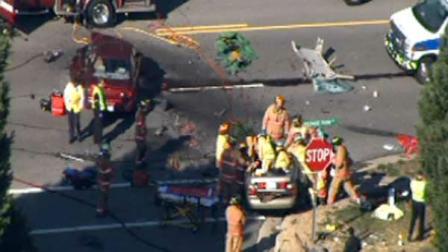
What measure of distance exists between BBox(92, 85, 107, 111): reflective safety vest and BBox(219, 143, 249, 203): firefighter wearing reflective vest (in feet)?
11.8

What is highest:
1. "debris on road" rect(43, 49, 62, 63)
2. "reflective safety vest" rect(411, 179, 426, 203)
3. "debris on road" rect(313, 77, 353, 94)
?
"debris on road" rect(43, 49, 62, 63)

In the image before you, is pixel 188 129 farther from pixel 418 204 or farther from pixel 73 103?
pixel 418 204

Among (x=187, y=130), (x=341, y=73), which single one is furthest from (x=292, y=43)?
(x=187, y=130)

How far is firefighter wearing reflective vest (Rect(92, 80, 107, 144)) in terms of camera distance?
119 ft

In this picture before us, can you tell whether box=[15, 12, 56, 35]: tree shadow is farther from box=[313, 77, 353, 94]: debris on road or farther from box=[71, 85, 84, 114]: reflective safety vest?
box=[313, 77, 353, 94]: debris on road

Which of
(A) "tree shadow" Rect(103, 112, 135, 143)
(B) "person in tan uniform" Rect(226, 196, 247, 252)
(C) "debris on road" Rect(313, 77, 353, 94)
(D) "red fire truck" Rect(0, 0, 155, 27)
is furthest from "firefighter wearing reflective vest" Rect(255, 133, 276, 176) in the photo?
(D) "red fire truck" Rect(0, 0, 155, 27)

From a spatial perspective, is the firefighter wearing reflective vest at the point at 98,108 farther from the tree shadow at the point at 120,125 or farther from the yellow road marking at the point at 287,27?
the yellow road marking at the point at 287,27

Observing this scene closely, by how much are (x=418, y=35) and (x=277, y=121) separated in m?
5.90

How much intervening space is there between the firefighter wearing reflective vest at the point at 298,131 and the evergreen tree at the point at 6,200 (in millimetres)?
8251

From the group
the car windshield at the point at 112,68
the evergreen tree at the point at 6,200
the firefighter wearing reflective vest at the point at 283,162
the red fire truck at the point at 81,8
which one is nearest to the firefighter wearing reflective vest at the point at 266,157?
the firefighter wearing reflective vest at the point at 283,162

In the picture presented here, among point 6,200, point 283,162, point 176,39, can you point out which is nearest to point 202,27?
point 176,39

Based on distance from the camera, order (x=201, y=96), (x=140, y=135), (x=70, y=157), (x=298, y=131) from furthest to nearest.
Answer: (x=201, y=96), (x=70, y=157), (x=140, y=135), (x=298, y=131)

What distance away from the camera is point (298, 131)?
34719 mm

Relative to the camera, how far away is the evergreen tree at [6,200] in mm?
26359
